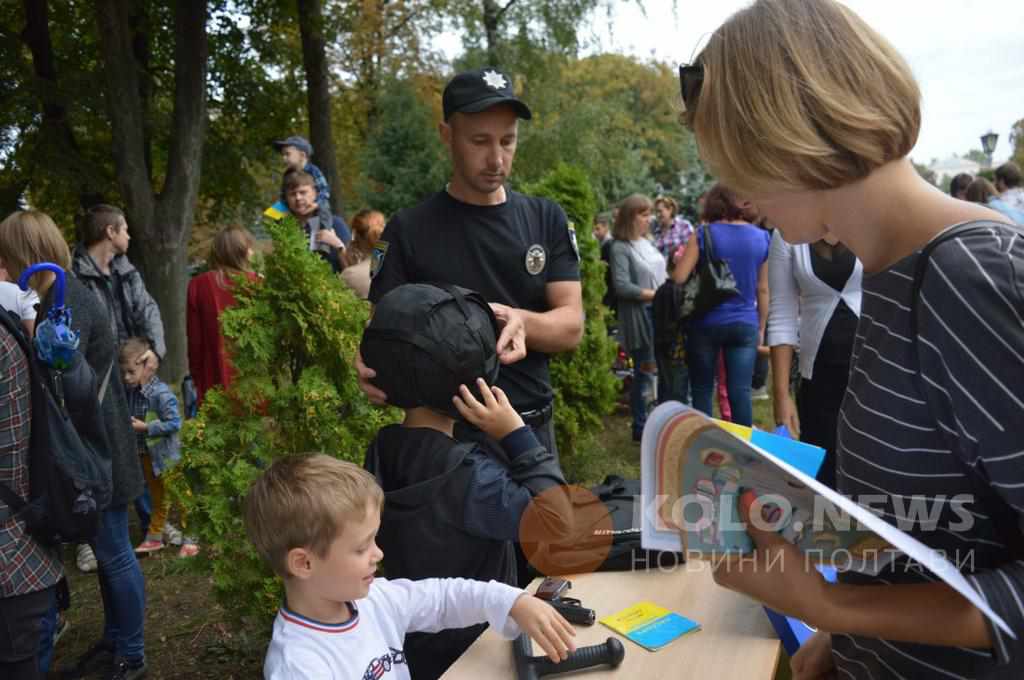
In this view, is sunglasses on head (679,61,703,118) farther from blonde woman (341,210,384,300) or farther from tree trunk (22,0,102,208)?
tree trunk (22,0,102,208)

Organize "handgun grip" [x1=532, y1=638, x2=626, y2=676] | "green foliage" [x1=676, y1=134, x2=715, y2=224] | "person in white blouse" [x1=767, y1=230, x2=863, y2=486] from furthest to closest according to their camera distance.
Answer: "green foliage" [x1=676, y1=134, x2=715, y2=224], "person in white blouse" [x1=767, y1=230, x2=863, y2=486], "handgun grip" [x1=532, y1=638, x2=626, y2=676]

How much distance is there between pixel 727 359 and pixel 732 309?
0.44m

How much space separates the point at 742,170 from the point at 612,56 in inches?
1274

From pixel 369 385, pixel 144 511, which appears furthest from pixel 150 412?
pixel 369 385

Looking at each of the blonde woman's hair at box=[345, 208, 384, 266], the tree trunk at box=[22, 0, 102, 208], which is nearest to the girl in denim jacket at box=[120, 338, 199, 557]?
the blonde woman's hair at box=[345, 208, 384, 266]

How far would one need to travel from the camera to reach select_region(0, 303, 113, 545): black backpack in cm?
262

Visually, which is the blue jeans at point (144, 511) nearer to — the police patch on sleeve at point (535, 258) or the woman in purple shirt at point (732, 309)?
the police patch on sleeve at point (535, 258)

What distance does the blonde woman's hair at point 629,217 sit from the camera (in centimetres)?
699

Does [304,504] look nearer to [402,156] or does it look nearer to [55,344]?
[55,344]

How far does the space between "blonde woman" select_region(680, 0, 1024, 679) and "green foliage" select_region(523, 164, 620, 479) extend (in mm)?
4814

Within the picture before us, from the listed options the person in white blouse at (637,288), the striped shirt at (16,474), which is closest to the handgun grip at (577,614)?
the striped shirt at (16,474)

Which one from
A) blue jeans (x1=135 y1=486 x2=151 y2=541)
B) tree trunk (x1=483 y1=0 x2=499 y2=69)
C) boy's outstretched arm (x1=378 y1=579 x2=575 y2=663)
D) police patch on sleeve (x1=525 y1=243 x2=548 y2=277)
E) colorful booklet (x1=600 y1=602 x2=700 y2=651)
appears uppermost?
tree trunk (x1=483 y1=0 x2=499 y2=69)

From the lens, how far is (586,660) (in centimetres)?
154

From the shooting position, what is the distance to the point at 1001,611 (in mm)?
898
